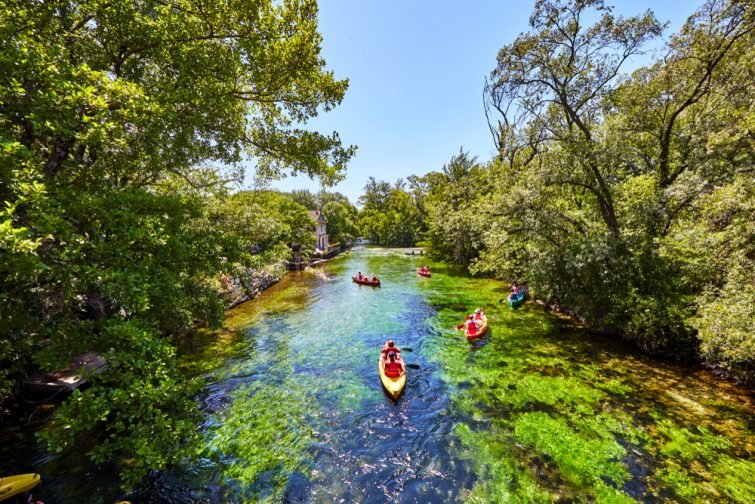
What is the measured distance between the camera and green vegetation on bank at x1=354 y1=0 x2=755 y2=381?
10.0m

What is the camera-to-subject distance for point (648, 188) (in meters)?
14.3

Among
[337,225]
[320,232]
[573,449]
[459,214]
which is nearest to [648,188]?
[573,449]

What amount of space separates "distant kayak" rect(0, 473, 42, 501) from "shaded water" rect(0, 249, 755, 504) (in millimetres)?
715

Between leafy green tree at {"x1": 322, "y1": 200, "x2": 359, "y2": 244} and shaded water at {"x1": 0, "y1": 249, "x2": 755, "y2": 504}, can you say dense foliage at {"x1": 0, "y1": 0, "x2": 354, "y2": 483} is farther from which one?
leafy green tree at {"x1": 322, "y1": 200, "x2": 359, "y2": 244}

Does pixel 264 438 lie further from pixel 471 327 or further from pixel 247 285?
pixel 247 285

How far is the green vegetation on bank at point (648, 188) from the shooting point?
10.0 metres

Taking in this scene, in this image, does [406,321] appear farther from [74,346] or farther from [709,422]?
[74,346]

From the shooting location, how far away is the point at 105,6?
6645 mm

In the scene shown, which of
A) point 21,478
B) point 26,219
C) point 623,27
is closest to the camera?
point 26,219

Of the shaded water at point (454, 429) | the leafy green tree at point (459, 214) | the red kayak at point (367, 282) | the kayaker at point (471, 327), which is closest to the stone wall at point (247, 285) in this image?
the shaded water at point (454, 429)

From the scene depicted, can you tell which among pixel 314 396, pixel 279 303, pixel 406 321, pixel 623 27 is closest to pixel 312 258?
pixel 279 303

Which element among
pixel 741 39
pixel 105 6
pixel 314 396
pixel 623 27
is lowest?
pixel 314 396

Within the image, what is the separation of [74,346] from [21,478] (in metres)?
3.66

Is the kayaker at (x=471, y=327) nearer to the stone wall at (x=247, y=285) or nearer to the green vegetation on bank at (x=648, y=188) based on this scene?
the green vegetation on bank at (x=648, y=188)
